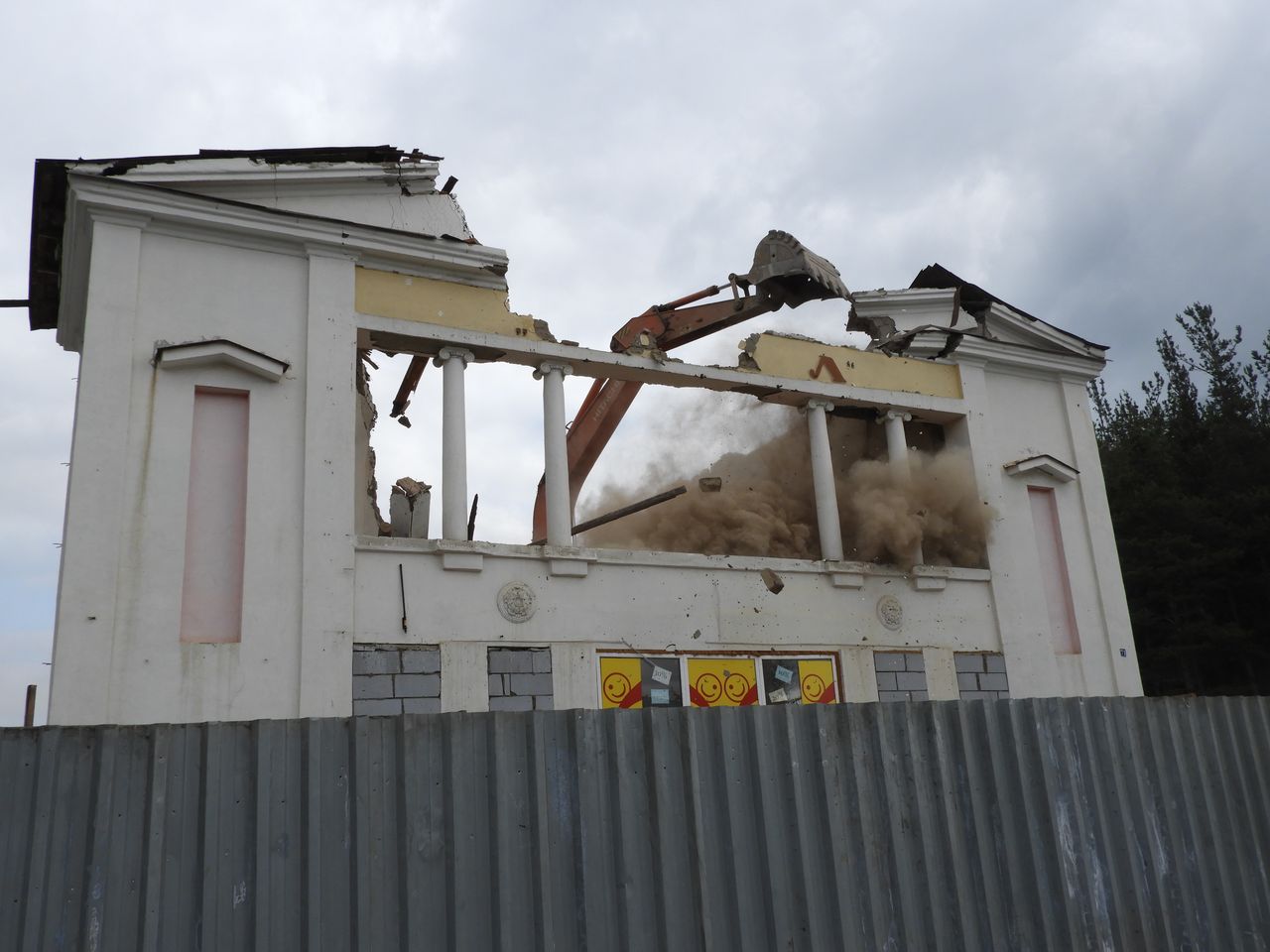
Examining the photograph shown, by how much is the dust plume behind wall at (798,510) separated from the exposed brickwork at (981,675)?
1.46 meters

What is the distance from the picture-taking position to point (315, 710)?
10.6m

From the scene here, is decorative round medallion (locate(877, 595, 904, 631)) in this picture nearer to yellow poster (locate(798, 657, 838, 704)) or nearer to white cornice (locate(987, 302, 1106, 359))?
yellow poster (locate(798, 657, 838, 704))

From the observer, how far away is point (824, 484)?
1509cm

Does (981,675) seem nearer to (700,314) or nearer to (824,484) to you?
(824,484)

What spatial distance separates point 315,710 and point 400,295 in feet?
16.9

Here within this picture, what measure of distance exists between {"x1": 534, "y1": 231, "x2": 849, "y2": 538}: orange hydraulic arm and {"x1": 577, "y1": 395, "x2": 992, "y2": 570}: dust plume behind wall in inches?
54.4

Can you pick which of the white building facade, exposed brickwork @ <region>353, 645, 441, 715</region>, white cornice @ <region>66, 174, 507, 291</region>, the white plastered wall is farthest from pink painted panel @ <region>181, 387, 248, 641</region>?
white cornice @ <region>66, 174, 507, 291</region>

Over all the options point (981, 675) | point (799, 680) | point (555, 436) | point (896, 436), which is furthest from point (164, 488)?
point (981, 675)

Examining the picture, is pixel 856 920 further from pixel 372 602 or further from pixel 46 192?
pixel 46 192

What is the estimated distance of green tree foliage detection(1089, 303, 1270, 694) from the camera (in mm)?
29844

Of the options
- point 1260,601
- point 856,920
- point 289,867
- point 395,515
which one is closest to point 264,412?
point 395,515

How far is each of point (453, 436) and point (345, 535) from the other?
2.09 m

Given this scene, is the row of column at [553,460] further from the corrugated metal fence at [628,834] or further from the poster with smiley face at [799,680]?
the corrugated metal fence at [628,834]

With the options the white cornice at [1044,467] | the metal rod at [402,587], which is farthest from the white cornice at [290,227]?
the white cornice at [1044,467]
